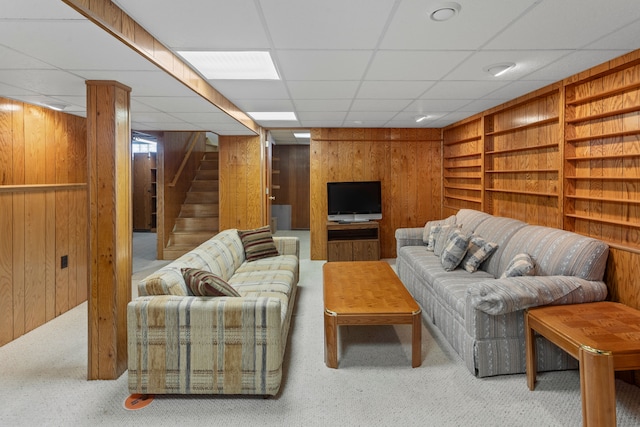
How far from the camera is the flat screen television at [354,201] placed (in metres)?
6.20

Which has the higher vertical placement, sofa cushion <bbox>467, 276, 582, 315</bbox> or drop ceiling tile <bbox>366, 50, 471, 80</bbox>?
drop ceiling tile <bbox>366, 50, 471, 80</bbox>

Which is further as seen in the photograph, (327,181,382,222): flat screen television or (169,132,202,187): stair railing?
(169,132,202,187): stair railing

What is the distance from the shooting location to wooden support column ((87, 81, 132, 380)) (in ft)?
8.32

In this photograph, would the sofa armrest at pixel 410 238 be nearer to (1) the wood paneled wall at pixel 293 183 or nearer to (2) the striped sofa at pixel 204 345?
(2) the striped sofa at pixel 204 345

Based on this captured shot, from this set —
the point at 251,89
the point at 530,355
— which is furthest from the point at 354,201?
the point at 530,355

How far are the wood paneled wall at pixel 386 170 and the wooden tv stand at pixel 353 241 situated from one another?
458mm

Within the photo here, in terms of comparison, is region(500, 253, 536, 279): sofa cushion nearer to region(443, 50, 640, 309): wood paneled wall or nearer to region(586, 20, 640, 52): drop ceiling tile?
region(443, 50, 640, 309): wood paneled wall

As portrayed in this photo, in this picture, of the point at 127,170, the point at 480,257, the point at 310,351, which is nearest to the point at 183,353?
the point at 310,351

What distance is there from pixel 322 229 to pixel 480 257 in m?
3.14

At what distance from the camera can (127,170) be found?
106 inches

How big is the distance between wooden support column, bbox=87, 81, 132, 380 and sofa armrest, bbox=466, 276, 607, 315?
2397 millimetres

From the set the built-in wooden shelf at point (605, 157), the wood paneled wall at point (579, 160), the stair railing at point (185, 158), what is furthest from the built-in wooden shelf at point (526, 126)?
the stair railing at point (185, 158)

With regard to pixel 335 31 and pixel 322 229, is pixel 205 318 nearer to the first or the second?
pixel 335 31

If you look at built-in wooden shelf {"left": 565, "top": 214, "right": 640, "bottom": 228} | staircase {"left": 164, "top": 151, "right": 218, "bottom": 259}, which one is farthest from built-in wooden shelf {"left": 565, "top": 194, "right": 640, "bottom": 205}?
staircase {"left": 164, "top": 151, "right": 218, "bottom": 259}
